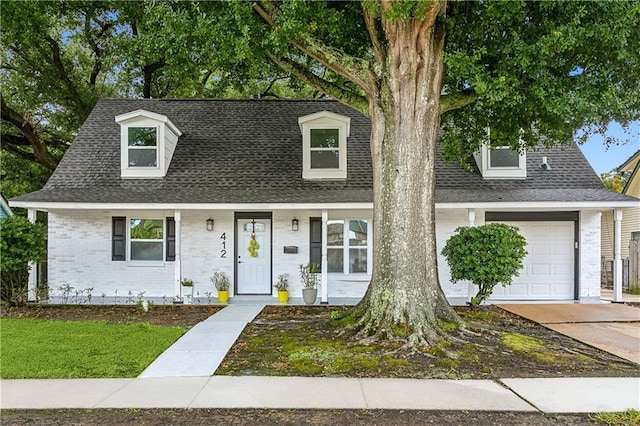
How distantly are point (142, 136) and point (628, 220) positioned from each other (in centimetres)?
1842

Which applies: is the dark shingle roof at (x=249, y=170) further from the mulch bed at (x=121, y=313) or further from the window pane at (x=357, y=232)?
the mulch bed at (x=121, y=313)

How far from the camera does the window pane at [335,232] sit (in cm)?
1198

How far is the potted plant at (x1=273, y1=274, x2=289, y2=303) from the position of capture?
11.3 m

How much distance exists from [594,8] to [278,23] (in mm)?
5257

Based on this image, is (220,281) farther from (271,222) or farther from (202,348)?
(202,348)

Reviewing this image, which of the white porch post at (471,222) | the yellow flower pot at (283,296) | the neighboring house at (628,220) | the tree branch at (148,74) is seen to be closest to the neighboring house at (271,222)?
the white porch post at (471,222)

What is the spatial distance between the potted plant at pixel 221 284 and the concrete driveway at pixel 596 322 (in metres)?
6.83

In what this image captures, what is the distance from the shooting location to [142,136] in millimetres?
12406

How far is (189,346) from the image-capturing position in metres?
6.90

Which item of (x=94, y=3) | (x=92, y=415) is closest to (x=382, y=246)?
(x=92, y=415)

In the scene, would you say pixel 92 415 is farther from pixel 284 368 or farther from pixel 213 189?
pixel 213 189

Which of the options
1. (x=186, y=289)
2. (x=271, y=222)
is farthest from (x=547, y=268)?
(x=186, y=289)

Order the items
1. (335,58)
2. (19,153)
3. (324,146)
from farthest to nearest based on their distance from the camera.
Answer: (19,153) < (324,146) < (335,58)

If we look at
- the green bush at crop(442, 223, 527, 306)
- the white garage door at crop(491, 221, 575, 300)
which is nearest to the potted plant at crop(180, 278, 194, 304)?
the green bush at crop(442, 223, 527, 306)
